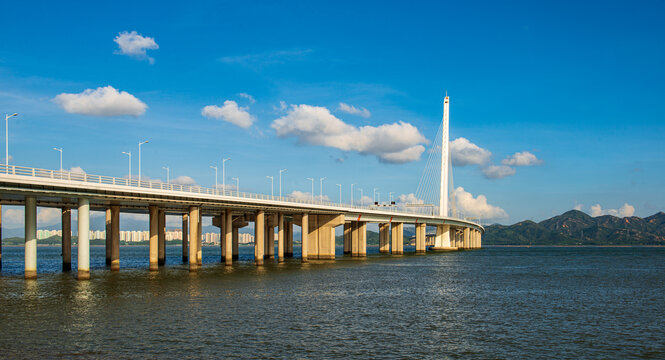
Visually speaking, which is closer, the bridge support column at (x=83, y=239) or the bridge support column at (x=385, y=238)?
the bridge support column at (x=83, y=239)

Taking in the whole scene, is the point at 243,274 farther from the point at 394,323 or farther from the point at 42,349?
the point at 42,349

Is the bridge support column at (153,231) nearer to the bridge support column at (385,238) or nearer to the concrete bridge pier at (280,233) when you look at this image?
the concrete bridge pier at (280,233)

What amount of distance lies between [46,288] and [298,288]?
24027 millimetres

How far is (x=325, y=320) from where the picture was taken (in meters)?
38.8

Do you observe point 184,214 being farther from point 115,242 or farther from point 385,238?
point 385,238

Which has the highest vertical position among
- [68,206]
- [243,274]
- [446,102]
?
[446,102]

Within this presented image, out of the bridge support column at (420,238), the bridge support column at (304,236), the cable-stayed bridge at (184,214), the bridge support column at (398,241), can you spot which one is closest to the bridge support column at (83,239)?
the cable-stayed bridge at (184,214)

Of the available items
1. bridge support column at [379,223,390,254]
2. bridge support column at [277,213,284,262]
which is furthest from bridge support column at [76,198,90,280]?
bridge support column at [379,223,390,254]

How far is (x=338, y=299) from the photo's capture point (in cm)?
5044

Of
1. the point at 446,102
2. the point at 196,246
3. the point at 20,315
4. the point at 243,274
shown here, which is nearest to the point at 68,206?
the point at 196,246

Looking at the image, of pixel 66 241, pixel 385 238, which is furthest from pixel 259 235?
pixel 385 238

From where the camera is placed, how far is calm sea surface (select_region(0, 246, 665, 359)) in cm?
2961

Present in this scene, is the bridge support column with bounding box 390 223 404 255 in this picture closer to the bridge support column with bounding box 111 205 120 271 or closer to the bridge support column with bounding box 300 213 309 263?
the bridge support column with bounding box 300 213 309 263

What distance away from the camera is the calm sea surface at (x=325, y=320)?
29.6 meters
